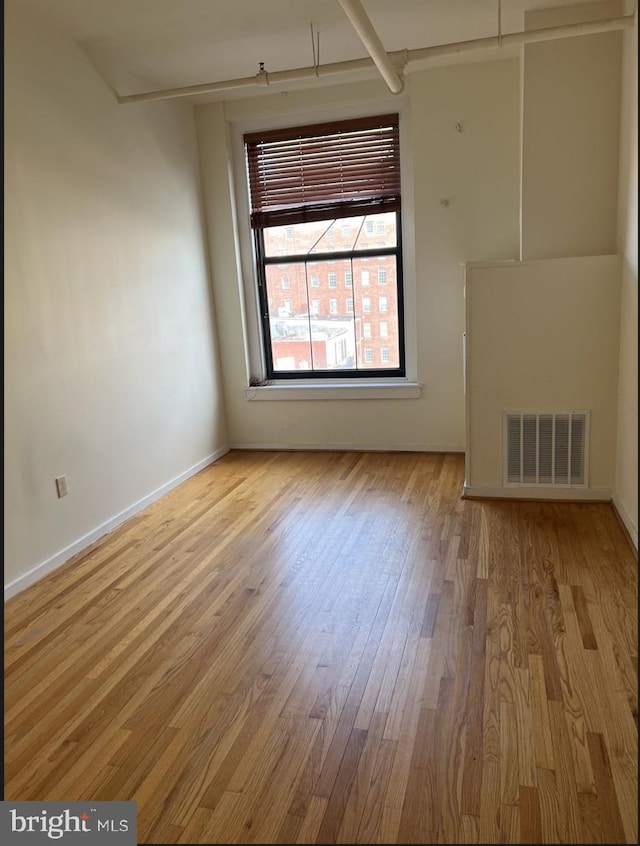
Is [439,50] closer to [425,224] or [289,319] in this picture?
[425,224]

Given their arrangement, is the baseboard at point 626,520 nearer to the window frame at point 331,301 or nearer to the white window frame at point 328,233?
the white window frame at point 328,233

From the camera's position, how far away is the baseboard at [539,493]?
12.3 feet

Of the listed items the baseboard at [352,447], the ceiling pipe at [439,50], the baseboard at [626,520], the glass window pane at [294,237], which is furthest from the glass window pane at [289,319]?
the baseboard at [626,520]

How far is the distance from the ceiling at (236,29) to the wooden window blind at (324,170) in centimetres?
64

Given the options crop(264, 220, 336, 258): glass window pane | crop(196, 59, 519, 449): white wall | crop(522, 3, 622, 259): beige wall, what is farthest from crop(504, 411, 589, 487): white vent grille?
crop(264, 220, 336, 258): glass window pane

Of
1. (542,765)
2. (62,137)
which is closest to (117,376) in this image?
(62,137)

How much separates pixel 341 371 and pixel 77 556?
109 inches

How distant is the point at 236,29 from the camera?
12.0 ft

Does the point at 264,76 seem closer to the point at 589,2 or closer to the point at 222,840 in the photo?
the point at 589,2

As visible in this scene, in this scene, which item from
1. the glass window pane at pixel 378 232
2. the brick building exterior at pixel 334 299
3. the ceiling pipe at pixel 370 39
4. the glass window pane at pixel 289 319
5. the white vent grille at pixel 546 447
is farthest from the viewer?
the glass window pane at pixel 289 319

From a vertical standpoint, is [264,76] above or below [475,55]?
below

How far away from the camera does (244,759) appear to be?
182 centimetres

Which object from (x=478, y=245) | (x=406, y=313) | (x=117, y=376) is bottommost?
(x=117, y=376)

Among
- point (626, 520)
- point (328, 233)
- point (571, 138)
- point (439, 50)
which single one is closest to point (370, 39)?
point (439, 50)
